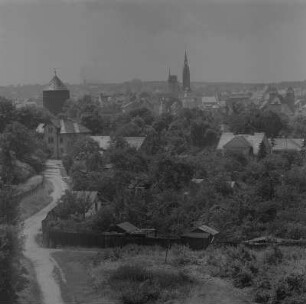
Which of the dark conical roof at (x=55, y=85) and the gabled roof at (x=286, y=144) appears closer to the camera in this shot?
the gabled roof at (x=286, y=144)

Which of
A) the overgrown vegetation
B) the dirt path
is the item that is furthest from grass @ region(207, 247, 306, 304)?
the overgrown vegetation

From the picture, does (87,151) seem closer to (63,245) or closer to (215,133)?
(215,133)

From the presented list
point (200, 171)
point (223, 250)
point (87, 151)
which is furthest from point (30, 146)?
point (223, 250)

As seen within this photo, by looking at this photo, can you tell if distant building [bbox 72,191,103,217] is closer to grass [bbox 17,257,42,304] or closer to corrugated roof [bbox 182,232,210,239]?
corrugated roof [bbox 182,232,210,239]

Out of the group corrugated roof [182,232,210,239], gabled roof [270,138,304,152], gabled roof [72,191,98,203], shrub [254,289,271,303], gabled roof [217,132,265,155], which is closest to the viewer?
shrub [254,289,271,303]

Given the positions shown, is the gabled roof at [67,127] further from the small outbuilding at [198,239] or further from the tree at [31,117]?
the small outbuilding at [198,239]

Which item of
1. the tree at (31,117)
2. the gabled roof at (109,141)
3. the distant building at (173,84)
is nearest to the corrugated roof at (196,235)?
the gabled roof at (109,141)
